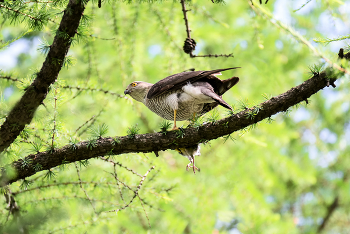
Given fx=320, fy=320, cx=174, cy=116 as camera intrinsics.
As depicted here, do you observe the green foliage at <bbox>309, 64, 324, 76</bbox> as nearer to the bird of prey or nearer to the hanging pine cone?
the bird of prey

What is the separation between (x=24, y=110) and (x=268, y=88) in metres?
4.72

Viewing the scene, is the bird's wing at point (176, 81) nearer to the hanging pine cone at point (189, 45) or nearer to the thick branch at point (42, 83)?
the hanging pine cone at point (189, 45)

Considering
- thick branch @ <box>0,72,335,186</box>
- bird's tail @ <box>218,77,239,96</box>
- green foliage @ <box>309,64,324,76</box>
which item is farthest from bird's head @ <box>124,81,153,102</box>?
green foliage @ <box>309,64,324,76</box>

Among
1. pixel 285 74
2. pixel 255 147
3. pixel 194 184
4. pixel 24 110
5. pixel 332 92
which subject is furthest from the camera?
pixel 332 92

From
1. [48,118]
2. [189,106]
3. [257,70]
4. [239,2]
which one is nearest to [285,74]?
[257,70]

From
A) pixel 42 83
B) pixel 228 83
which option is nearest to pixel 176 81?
pixel 228 83

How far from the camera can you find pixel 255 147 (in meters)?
5.81

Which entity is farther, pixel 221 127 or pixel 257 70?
pixel 257 70

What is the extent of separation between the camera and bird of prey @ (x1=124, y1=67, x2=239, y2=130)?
3068 mm

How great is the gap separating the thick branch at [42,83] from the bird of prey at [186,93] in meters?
1.13

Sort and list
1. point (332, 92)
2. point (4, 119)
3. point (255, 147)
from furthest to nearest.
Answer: point (332, 92) < point (255, 147) < point (4, 119)

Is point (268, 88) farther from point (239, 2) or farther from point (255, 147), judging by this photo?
point (239, 2)

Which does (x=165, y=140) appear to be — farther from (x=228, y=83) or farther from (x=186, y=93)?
(x=228, y=83)

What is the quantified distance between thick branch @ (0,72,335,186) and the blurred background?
10 cm
